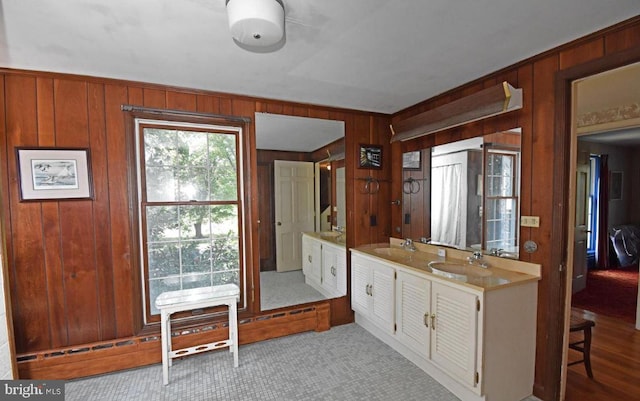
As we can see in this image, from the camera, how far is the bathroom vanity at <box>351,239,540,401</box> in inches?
69.9

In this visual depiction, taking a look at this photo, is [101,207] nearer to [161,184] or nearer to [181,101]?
[161,184]

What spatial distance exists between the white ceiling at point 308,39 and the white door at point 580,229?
10.2ft

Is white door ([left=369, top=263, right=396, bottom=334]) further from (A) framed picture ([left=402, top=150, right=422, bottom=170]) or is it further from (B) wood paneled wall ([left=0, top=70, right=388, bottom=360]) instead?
(B) wood paneled wall ([left=0, top=70, right=388, bottom=360])

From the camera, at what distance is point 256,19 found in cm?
124

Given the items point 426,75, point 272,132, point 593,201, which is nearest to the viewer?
point 426,75

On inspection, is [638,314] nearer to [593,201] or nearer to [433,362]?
[433,362]

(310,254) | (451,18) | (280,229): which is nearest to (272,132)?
(280,229)

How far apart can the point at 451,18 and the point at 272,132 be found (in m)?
1.82

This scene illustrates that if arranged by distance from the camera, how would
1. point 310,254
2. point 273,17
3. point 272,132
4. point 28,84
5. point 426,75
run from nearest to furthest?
1. point 273,17
2. point 28,84
3. point 426,75
4. point 272,132
5. point 310,254

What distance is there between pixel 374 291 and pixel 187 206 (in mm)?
1980

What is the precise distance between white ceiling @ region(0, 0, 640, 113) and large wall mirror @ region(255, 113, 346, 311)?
59 cm

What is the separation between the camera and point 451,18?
150 cm

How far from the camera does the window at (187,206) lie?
8.09ft

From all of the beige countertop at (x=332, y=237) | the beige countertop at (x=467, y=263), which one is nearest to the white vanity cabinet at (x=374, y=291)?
the beige countertop at (x=467, y=263)
